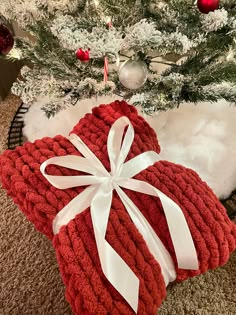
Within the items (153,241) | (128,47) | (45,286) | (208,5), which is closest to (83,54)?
(128,47)

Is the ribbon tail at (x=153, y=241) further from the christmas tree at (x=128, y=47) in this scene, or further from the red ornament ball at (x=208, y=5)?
the red ornament ball at (x=208, y=5)

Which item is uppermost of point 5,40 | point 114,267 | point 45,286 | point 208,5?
point 208,5

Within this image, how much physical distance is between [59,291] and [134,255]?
326 millimetres

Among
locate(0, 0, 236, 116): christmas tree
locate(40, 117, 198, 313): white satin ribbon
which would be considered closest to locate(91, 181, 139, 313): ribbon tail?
locate(40, 117, 198, 313): white satin ribbon

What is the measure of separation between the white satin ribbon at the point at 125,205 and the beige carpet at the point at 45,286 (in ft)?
0.75

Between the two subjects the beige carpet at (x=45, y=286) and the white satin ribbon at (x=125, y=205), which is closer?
the white satin ribbon at (x=125, y=205)

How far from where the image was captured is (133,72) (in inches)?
24.1

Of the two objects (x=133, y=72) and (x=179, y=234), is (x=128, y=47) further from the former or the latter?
(x=179, y=234)

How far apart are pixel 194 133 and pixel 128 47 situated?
0.27m

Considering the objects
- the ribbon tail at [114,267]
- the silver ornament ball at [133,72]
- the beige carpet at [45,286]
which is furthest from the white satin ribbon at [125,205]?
the beige carpet at [45,286]

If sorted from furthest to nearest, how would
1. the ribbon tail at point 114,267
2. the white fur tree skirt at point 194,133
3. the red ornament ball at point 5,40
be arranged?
the white fur tree skirt at point 194,133 < the red ornament ball at point 5,40 < the ribbon tail at point 114,267

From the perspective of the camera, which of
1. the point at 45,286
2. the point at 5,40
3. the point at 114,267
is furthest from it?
the point at 45,286

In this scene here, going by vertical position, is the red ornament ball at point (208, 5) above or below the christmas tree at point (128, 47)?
above

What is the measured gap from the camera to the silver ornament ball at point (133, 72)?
612 millimetres
